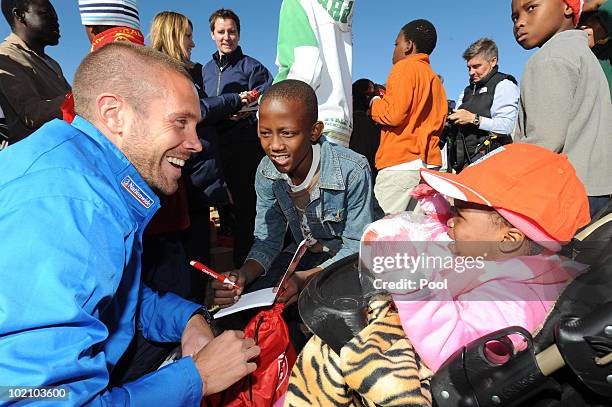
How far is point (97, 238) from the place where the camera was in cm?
105

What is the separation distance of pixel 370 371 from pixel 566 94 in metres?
1.89

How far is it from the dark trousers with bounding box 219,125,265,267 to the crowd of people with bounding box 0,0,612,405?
15 millimetres

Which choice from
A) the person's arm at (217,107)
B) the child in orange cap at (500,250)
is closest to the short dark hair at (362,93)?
the person's arm at (217,107)

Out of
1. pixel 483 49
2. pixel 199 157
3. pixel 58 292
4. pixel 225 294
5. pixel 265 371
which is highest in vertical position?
pixel 483 49

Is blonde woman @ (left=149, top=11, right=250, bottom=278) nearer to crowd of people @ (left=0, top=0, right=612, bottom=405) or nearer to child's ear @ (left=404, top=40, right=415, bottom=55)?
crowd of people @ (left=0, top=0, right=612, bottom=405)

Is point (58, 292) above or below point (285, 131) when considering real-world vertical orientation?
below

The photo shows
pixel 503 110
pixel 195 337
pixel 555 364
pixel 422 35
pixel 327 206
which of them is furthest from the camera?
pixel 503 110

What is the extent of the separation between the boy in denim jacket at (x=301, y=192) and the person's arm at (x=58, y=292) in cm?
118

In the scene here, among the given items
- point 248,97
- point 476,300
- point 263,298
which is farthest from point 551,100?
point 248,97

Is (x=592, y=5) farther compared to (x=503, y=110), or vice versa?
(x=503, y=110)

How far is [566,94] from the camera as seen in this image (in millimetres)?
2115

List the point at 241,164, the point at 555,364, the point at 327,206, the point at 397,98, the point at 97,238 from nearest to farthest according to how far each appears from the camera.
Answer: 1. the point at 555,364
2. the point at 97,238
3. the point at 327,206
4. the point at 397,98
5. the point at 241,164

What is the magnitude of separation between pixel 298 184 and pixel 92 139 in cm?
140

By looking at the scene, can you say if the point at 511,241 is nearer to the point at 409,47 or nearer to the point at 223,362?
the point at 223,362
